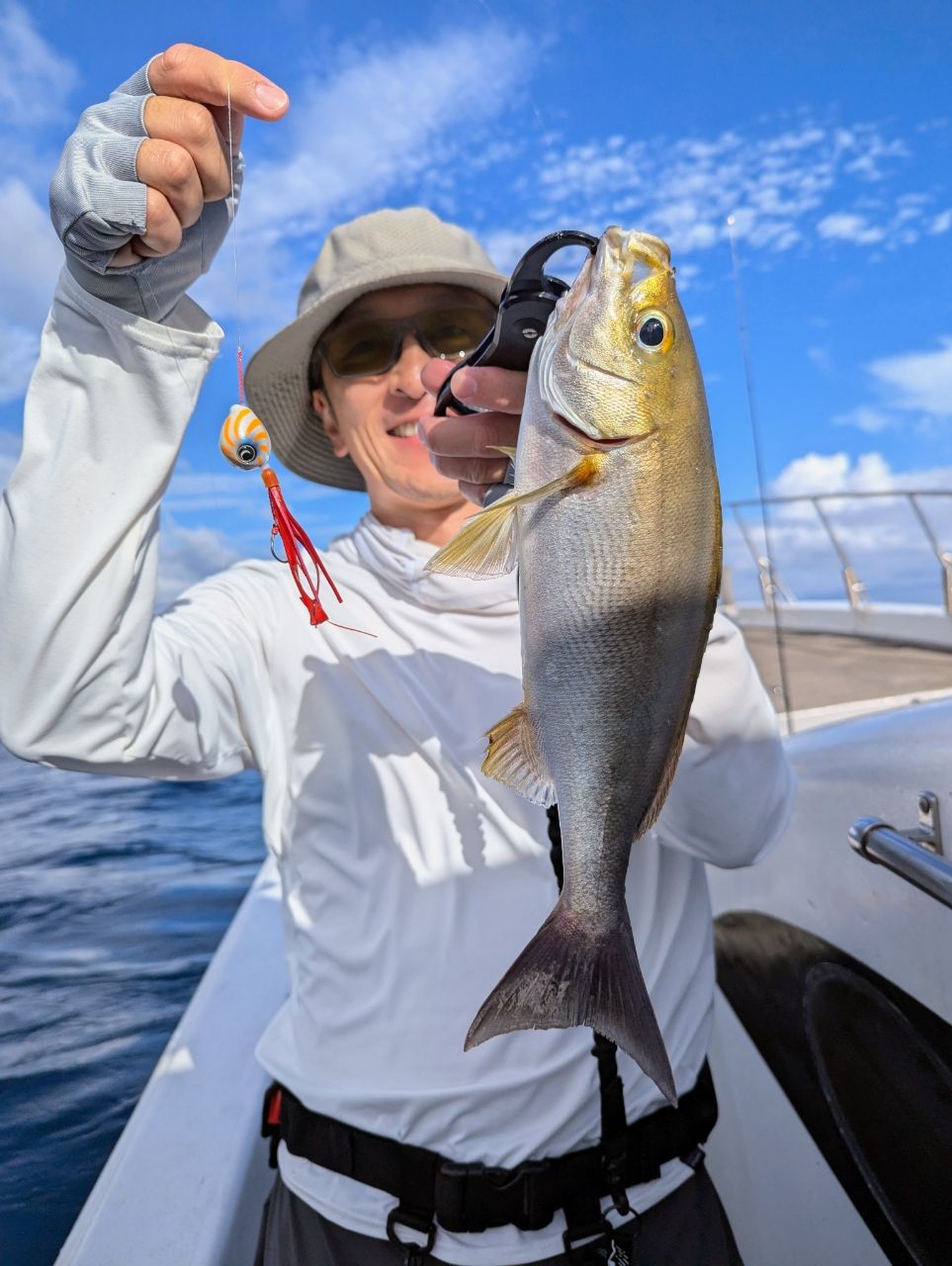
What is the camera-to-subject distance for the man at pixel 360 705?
150 centimetres

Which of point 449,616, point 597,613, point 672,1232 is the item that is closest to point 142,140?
point 597,613

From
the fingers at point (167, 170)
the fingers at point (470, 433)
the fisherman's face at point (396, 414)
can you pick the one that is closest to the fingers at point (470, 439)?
the fingers at point (470, 433)

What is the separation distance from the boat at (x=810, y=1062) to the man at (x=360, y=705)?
0.45 meters

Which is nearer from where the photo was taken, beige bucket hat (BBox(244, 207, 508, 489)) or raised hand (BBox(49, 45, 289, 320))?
raised hand (BBox(49, 45, 289, 320))

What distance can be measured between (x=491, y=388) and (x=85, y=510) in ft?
2.44

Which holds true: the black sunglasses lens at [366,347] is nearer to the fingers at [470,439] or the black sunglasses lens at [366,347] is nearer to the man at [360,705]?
the man at [360,705]

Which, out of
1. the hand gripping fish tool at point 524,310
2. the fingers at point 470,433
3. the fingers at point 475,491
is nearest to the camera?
the hand gripping fish tool at point 524,310

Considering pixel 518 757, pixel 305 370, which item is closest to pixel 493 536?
pixel 518 757

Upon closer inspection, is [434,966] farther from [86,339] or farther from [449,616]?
[86,339]

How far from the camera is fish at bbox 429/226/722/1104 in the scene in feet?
4.08

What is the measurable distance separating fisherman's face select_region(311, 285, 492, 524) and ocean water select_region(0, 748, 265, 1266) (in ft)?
7.97

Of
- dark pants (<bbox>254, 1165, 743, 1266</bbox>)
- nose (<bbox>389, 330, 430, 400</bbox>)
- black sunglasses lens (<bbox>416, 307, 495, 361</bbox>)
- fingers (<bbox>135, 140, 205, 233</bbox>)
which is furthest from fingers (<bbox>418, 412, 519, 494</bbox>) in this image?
dark pants (<bbox>254, 1165, 743, 1266</bbox>)

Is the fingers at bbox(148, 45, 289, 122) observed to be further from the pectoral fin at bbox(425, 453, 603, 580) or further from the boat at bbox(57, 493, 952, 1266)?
the boat at bbox(57, 493, 952, 1266)

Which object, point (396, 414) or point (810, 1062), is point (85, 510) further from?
point (810, 1062)
